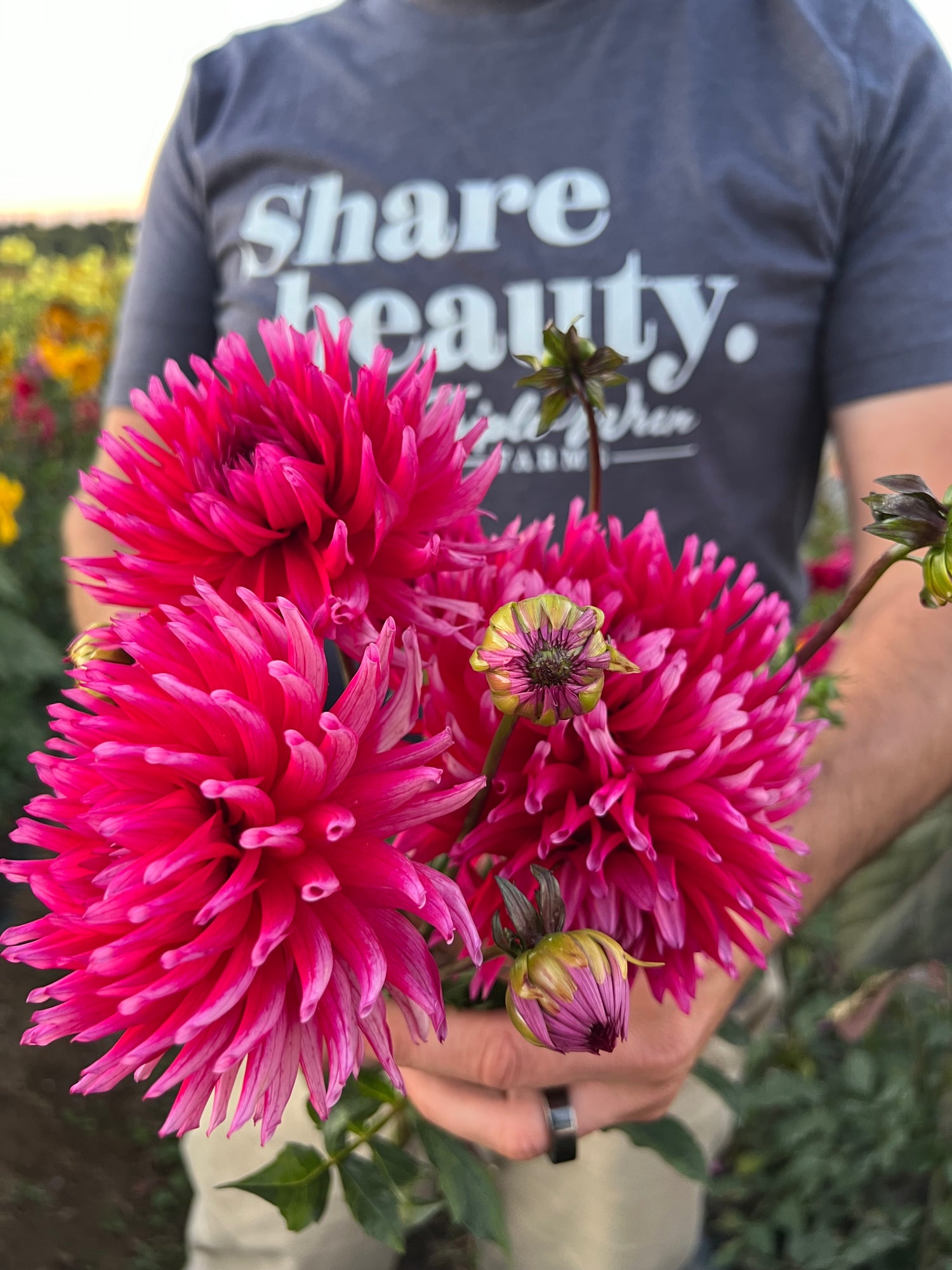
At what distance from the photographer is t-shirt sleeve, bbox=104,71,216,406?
99cm

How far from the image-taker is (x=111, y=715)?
292 millimetres

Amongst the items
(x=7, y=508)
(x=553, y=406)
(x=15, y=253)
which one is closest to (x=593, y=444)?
(x=553, y=406)

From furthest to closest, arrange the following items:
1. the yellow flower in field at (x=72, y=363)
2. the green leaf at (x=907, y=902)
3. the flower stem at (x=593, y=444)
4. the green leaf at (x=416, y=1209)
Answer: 1. the yellow flower in field at (x=72, y=363)
2. the green leaf at (x=907, y=902)
3. the green leaf at (x=416, y=1209)
4. the flower stem at (x=593, y=444)

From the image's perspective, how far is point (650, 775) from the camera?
0.34 metres

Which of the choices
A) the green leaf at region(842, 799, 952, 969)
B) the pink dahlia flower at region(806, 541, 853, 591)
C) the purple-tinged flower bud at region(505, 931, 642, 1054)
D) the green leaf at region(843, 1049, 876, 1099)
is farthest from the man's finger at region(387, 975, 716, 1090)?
the pink dahlia flower at region(806, 541, 853, 591)

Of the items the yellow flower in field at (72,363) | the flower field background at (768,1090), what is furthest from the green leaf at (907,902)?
the yellow flower in field at (72,363)

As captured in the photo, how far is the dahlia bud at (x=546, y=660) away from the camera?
0.27 meters

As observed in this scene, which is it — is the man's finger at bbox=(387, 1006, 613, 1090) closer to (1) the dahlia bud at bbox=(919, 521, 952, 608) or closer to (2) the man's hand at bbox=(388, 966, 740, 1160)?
(2) the man's hand at bbox=(388, 966, 740, 1160)

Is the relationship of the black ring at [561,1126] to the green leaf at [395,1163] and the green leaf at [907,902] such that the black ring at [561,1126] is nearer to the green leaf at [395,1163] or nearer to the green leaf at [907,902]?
the green leaf at [395,1163]

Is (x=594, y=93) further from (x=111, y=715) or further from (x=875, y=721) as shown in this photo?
(x=111, y=715)

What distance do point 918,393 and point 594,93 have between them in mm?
420

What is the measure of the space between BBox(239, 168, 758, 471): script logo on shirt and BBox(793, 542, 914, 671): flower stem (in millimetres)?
557

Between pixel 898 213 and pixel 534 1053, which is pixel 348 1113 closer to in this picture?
pixel 534 1053

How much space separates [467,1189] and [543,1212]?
19.6 inches
